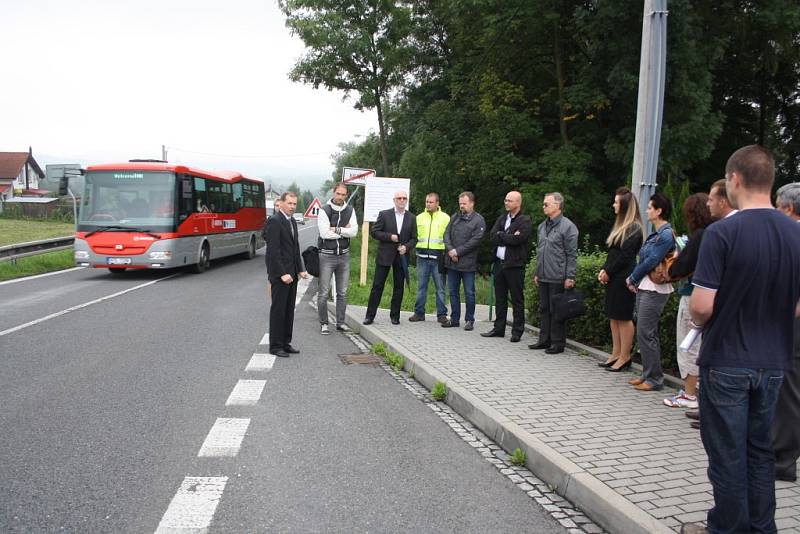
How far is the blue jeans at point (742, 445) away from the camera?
304cm

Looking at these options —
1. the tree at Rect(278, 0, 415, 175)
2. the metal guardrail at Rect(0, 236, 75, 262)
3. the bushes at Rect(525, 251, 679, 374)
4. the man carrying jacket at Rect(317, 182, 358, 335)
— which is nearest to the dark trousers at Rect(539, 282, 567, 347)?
the bushes at Rect(525, 251, 679, 374)

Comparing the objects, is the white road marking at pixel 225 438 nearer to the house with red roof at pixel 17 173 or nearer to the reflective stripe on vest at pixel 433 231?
the reflective stripe on vest at pixel 433 231

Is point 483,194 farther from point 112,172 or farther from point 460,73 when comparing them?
point 112,172

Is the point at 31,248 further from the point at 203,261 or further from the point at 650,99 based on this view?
the point at 650,99

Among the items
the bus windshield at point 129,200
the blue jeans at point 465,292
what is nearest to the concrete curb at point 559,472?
the blue jeans at point 465,292

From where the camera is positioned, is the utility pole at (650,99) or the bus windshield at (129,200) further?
the bus windshield at (129,200)

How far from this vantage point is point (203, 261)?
19469 millimetres

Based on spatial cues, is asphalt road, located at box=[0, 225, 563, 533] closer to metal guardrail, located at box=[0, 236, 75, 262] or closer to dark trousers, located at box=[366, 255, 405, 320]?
dark trousers, located at box=[366, 255, 405, 320]

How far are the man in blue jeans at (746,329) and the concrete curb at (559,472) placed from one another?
454mm

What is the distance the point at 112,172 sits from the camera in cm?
1738

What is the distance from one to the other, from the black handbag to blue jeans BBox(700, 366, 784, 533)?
4.40 m

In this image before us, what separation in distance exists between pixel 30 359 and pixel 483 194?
19.5m

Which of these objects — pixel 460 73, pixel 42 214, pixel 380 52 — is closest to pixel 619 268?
pixel 460 73

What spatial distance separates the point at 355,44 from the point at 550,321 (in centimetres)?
2187
